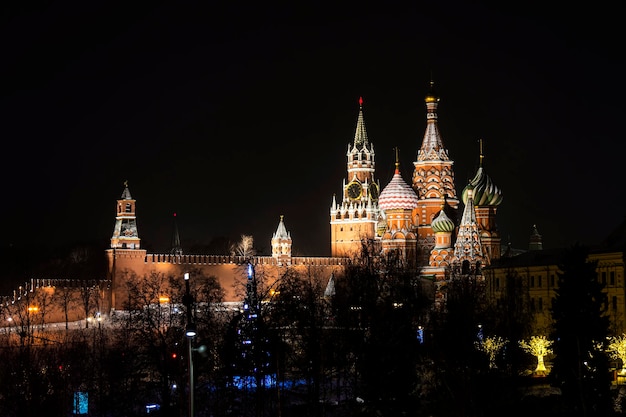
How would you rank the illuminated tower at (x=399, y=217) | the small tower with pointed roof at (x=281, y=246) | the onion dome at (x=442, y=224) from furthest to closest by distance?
the small tower with pointed roof at (x=281, y=246)
the illuminated tower at (x=399, y=217)
the onion dome at (x=442, y=224)

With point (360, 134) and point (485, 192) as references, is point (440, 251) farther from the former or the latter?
point (360, 134)

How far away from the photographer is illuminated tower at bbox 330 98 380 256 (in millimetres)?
90688

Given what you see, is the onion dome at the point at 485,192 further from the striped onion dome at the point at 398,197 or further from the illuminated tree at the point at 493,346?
the illuminated tree at the point at 493,346

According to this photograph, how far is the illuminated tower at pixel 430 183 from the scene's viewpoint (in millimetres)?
77188

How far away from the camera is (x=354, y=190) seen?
9362cm

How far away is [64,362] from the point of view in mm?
37812

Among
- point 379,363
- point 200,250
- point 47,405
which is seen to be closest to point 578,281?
point 379,363

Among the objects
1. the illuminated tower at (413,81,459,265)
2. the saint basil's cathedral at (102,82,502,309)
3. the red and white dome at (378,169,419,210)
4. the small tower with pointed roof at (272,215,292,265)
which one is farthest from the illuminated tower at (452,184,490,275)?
the small tower with pointed roof at (272,215,292,265)

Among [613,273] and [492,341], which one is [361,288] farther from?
[613,273]

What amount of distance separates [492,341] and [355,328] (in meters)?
5.34

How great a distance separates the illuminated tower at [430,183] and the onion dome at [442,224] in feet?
16.2

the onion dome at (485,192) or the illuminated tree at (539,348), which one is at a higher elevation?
the onion dome at (485,192)

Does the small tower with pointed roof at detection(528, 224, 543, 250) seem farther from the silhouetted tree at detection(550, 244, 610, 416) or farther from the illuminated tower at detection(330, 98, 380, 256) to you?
the silhouetted tree at detection(550, 244, 610, 416)

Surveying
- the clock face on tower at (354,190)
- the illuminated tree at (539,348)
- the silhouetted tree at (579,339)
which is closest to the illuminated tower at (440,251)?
the clock face on tower at (354,190)
